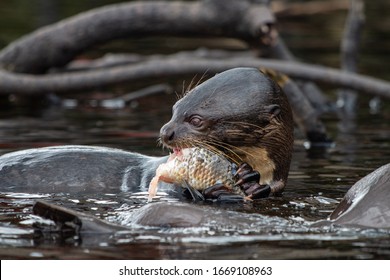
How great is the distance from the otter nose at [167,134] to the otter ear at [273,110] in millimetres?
546

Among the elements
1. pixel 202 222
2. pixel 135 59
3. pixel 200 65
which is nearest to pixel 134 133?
pixel 200 65

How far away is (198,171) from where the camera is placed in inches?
229

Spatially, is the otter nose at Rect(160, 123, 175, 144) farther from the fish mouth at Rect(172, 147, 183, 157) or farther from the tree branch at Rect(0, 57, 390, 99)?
the tree branch at Rect(0, 57, 390, 99)

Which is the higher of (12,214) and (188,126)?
(188,126)

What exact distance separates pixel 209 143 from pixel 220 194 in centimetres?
32

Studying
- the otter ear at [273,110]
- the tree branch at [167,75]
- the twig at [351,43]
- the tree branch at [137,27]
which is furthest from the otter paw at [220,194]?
the twig at [351,43]

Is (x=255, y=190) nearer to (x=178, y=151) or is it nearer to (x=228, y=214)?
(x=178, y=151)

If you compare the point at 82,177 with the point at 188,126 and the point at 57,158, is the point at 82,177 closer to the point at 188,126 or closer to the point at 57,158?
the point at 57,158

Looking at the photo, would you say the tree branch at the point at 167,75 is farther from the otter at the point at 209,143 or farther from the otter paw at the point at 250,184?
the otter paw at the point at 250,184

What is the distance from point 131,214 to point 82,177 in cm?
116

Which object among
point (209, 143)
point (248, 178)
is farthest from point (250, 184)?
point (209, 143)

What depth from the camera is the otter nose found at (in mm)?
5742

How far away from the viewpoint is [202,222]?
15.9 feet

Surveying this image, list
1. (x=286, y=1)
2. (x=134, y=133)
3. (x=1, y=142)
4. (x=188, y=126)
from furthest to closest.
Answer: (x=286, y=1) → (x=134, y=133) → (x=1, y=142) → (x=188, y=126)
